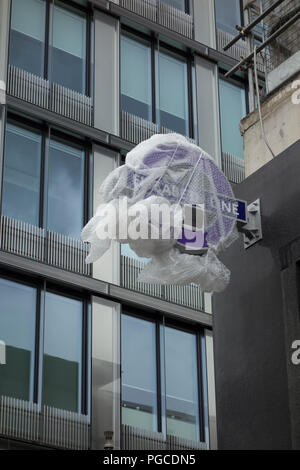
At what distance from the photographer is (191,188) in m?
9.59

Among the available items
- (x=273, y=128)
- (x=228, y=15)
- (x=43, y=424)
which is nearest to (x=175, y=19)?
(x=228, y=15)

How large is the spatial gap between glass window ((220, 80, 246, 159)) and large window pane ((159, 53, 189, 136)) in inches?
51.9

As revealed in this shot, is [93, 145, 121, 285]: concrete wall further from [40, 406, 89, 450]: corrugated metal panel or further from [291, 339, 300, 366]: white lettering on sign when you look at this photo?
[291, 339, 300, 366]: white lettering on sign

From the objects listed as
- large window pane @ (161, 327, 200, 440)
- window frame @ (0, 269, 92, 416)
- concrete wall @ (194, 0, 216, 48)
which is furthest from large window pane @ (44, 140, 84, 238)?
concrete wall @ (194, 0, 216, 48)

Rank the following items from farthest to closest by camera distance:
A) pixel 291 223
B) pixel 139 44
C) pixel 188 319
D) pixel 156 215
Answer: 1. pixel 139 44
2. pixel 188 319
3. pixel 291 223
4. pixel 156 215

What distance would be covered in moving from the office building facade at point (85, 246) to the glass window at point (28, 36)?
3 centimetres

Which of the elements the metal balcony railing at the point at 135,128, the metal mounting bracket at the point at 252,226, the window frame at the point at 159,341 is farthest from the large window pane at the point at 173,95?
the metal mounting bracket at the point at 252,226

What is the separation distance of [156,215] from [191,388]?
16206mm

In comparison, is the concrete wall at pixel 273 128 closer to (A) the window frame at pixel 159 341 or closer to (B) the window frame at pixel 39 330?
(B) the window frame at pixel 39 330

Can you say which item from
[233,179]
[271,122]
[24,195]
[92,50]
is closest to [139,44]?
[92,50]

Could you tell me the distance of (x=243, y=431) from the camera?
10016 mm

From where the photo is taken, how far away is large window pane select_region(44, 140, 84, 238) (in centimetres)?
2400
